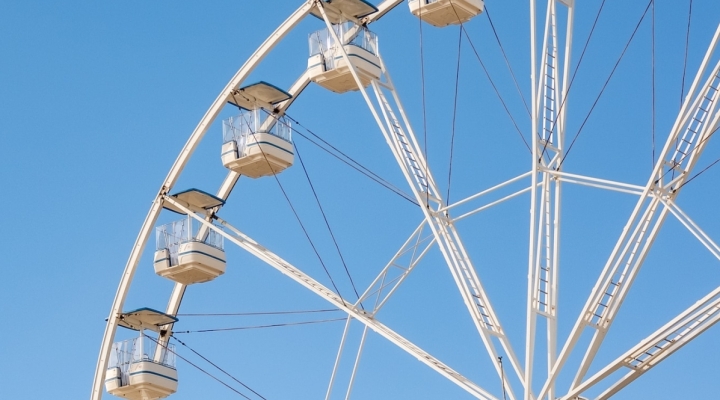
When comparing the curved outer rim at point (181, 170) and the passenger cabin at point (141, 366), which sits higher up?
the curved outer rim at point (181, 170)

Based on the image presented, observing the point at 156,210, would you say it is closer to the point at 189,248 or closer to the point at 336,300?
the point at 189,248

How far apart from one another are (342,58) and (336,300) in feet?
14.5

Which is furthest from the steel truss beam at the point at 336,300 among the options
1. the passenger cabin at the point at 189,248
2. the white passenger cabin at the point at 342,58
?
the white passenger cabin at the point at 342,58

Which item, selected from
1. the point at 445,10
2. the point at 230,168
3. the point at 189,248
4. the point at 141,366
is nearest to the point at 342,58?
the point at 445,10

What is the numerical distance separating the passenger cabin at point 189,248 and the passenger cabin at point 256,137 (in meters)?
1.16

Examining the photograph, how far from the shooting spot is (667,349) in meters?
26.9

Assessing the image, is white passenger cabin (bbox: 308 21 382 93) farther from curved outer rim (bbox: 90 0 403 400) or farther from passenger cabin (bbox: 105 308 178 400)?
passenger cabin (bbox: 105 308 178 400)

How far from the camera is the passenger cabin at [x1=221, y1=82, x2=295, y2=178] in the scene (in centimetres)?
3406

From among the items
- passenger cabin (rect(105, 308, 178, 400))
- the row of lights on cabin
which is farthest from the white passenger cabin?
passenger cabin (rect(105, 308, 178, 400))

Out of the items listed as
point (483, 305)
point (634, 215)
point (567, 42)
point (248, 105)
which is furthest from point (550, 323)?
point (248, 105)

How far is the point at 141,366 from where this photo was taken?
35.0m

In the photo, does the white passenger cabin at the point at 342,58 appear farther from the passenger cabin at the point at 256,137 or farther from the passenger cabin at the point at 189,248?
the passenger cabin at the point at 189,248

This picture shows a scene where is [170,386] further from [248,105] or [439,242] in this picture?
[439,242]

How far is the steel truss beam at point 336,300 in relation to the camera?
28569mm
